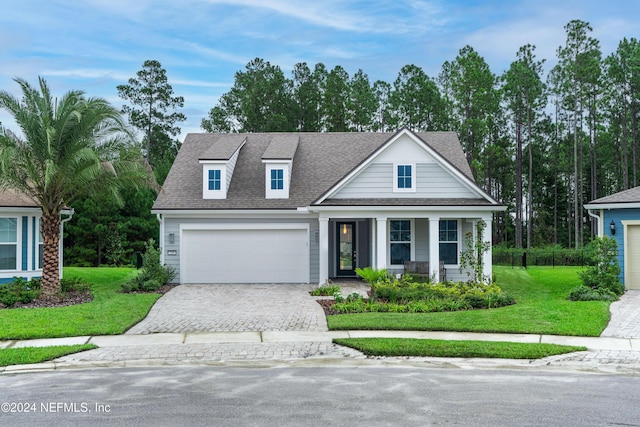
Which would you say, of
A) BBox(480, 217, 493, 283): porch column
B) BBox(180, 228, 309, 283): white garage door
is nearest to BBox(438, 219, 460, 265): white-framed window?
BBox(480, 217, 493, 283): porch column

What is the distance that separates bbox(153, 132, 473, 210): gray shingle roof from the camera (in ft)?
71.2

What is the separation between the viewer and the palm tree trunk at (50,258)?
1695 centimetres

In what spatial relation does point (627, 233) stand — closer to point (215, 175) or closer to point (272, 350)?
point (272, 350)

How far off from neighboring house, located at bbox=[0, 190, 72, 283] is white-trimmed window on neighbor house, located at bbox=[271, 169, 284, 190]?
7.92 m

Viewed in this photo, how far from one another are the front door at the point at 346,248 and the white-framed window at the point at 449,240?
3309mm

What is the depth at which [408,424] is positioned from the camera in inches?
267

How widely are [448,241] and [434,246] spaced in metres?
1.63

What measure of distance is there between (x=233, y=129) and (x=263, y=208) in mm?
29038

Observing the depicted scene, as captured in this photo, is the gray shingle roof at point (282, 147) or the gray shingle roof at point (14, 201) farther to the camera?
the gray shingle roof at point (282, 147)

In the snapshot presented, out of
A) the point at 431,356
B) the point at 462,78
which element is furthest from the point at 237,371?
the point at 462,78

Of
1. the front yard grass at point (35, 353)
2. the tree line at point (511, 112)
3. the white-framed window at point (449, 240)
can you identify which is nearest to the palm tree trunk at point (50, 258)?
the front yard grass at point (35, 353)

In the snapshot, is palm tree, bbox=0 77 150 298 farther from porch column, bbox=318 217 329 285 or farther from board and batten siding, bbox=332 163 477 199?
board and batten siding, bbox=332 163 477 199

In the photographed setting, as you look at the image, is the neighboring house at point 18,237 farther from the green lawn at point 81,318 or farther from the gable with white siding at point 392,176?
the gable with white siding at point 392,176

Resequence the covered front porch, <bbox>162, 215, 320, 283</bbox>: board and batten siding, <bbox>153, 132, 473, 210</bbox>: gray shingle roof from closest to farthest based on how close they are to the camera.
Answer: the covered front porch < <bbox>162, 215, 320, 283</bbox>: board and batten siding < <bbox>153, 132, 473, 210</bbox>: gray shingle roof
